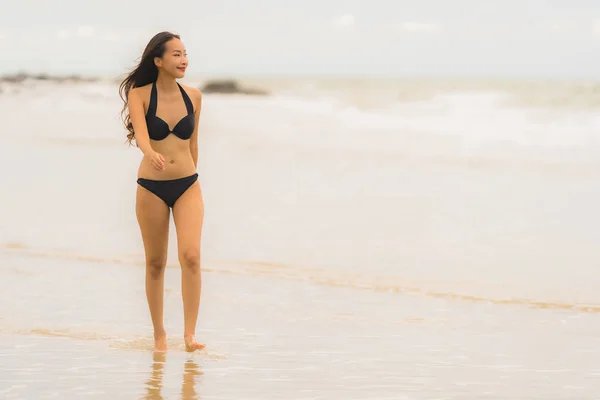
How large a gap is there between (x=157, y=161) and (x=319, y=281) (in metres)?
3.57

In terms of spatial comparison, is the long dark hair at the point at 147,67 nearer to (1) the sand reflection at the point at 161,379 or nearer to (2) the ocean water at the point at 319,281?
(1) the sand reflection at the point at 161,379

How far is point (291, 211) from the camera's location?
1404 cm

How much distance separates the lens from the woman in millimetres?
6656

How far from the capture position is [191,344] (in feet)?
22.4

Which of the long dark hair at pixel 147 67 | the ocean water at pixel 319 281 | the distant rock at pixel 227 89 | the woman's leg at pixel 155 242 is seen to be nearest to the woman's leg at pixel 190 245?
the woman's leg at pixel 155 242

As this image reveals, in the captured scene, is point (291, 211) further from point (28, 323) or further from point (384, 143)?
point (384, 143)

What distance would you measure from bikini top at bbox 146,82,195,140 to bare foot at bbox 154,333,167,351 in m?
1.31

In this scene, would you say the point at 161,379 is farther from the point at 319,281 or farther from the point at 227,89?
the point at 227,89

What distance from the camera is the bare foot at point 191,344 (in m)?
6.82

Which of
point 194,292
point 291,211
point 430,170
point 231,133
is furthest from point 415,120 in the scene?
point 194,292

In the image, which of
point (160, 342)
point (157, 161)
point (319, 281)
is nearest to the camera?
point (157, 161)

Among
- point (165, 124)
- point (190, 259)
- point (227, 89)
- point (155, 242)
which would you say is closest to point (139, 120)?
point (165, 124)

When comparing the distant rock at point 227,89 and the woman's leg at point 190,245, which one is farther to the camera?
the distant rock at point 227,89

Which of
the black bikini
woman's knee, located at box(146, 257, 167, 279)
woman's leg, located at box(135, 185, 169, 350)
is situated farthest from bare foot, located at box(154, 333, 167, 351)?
the black bikini
